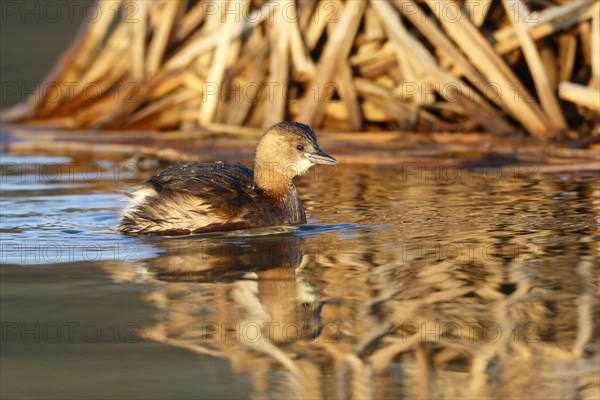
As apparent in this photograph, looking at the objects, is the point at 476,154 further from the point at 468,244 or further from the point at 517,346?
the point at 517,346

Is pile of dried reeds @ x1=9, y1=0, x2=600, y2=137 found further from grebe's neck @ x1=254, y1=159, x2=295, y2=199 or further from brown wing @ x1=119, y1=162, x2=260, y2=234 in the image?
brown wing @ x1=119, y1=162, x2=260, y2=234

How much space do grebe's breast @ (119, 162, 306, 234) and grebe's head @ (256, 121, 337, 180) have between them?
0.22 meters

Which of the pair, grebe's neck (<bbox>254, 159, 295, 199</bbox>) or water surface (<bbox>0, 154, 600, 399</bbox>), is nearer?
water surface (<bbox>0, 154, 600, 399</bbox>)

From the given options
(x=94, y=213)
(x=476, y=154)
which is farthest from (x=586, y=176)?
(x=94, y=213)

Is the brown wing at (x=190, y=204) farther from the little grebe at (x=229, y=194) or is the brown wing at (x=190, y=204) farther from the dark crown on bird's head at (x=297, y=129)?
the dark crown on bird's head at (x=297, y=129)

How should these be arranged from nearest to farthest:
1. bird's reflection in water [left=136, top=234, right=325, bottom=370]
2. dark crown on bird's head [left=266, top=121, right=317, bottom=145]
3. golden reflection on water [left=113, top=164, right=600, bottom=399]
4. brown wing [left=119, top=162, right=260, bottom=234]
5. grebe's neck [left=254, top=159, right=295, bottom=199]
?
golden reflection on water [left=113, top=164, right=600, bottom=399]
bird's reflection in water [left=136, top=234, right=325, bottom=370]
brown wing [left=119, top=162, right=260, bottom=234]
grebe's neck [left=254, top=159, right=295, bottom=199]
dark crown on bird's head [left=266, top=121, right=317, bottom=145]

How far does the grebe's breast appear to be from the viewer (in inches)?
260

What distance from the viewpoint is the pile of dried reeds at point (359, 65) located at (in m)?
9.73

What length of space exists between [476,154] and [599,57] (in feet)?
4.08

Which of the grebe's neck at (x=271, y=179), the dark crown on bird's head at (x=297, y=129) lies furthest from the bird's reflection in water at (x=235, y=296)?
the dark crown on bird's head at (x=297, y=129)

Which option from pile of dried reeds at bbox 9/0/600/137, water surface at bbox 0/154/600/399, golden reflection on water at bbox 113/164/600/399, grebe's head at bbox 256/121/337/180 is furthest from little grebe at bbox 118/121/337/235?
pile of dried reeds at bbox 9/0/600/137

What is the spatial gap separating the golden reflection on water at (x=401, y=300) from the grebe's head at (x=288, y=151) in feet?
1.24

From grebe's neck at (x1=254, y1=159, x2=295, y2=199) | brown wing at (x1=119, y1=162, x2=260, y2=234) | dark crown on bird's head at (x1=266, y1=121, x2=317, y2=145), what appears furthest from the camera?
dark crown on bird's head at (x1=266, y1=121, x2=317, y2=145)

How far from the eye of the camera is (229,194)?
6.71m
